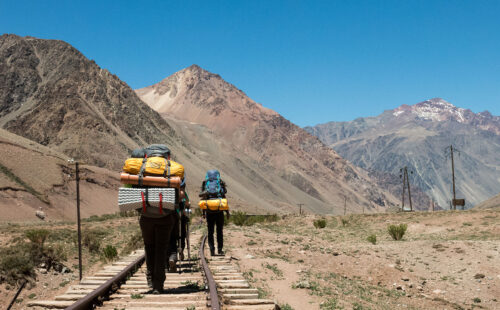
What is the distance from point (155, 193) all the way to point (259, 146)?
505ft

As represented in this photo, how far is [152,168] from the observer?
6.29m

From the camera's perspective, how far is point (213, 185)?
10812 mm

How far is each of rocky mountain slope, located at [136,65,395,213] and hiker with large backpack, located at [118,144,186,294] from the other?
105464 millimetres

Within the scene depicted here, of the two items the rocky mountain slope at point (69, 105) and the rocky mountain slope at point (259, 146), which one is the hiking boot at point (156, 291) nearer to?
the rocky mountain slope at point (69, 105)

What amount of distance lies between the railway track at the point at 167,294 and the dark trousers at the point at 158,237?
273mm

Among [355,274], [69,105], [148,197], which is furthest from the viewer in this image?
[69,105]

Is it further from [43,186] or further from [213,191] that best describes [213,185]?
[43,186]

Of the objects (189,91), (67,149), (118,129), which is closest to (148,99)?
(189,91)

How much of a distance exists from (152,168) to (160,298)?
180 centimetres

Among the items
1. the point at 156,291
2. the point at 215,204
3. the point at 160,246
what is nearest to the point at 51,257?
the point at 215,204

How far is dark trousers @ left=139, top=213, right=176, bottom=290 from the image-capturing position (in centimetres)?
664

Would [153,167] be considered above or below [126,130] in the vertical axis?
below

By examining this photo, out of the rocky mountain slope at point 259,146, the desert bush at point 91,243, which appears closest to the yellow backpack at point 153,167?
the desert bush at point 91,243

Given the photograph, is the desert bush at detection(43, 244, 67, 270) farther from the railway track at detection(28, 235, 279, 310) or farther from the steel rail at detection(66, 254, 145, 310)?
the steel rail at detection(66, 254, 145, 310)
